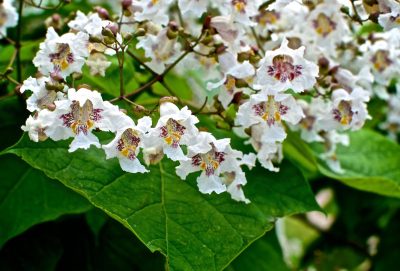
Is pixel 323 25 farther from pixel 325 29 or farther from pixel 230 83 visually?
pixel 230 83

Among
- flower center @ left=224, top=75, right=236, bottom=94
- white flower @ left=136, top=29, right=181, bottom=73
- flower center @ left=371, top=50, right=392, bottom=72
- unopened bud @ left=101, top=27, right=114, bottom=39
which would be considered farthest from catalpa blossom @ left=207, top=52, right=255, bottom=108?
flower center @ left=371, top=50, right=392, bottom=72

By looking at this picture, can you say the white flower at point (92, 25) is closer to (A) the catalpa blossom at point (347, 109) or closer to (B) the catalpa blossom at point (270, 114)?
(B) the catalpa blossom at point (270, 114)

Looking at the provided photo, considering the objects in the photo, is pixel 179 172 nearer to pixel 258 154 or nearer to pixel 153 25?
pixel 258 154

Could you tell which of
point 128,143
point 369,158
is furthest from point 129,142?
point 369,158

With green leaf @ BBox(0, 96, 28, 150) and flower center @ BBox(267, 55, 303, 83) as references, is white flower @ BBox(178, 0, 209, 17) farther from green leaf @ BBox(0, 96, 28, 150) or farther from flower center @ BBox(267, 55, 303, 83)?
green leaf @ BBox(0, 96, 28, 150)

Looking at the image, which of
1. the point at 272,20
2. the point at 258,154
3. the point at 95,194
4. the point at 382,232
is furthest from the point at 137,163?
the point at 382,232

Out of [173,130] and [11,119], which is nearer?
[173,130]

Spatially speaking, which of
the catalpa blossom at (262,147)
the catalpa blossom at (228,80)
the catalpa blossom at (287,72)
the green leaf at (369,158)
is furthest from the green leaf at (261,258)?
the catalpa blossom at (287,72)
